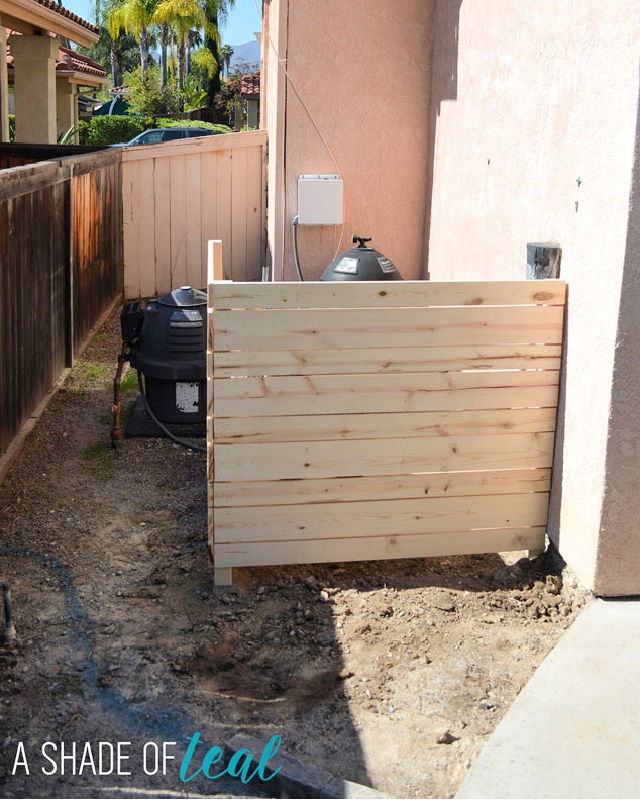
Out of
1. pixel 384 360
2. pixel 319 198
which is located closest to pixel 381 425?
pixel 384 360

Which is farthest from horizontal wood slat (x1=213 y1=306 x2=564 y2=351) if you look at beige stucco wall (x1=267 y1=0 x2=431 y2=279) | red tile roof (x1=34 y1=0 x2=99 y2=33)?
red tile roof (x1=34 y1=0 x2=99 y2=33)

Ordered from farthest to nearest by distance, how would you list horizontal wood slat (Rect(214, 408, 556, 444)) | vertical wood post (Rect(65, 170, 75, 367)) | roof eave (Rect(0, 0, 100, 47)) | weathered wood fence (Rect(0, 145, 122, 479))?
1. roof eave (Rect(0, 0, 100, 47))
2. vertical wood post (Rect(65, 170, 75, 367))
3. weathered wood fence (Rect(0, 145, 122, 479))
4. horizontal wood slat (Rect(214, 408, 556, 444))

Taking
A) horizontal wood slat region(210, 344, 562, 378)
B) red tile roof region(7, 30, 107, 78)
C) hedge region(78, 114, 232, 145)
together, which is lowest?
horizontal wood slat region(210, 344, 562, 378)

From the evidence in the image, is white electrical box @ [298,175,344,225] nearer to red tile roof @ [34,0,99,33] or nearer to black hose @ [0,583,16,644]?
black hose @ [0,583,16,644]

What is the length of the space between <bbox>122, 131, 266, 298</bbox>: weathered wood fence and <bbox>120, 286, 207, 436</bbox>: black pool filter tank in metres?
4.53

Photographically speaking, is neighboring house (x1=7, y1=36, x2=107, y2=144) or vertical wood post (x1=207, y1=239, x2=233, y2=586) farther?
neighboring house (x1=7, y1=36, x2=107, y2=144)

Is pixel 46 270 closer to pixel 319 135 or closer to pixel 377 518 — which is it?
pixel 319 135

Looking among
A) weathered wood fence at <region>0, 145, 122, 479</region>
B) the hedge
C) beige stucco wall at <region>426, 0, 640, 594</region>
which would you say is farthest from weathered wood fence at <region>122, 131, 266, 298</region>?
the hedge

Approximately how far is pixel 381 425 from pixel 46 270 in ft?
11.6

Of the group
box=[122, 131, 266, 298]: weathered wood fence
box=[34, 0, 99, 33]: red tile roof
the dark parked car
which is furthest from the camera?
the dark parked car

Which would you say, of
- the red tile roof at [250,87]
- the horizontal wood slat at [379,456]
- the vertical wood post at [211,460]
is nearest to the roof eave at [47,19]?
the vertical wood post at [211,460]

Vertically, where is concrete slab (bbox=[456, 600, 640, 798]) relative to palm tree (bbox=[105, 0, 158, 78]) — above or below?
below

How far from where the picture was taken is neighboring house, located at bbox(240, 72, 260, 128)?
4203 centimetres

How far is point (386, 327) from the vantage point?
4.34 metres
